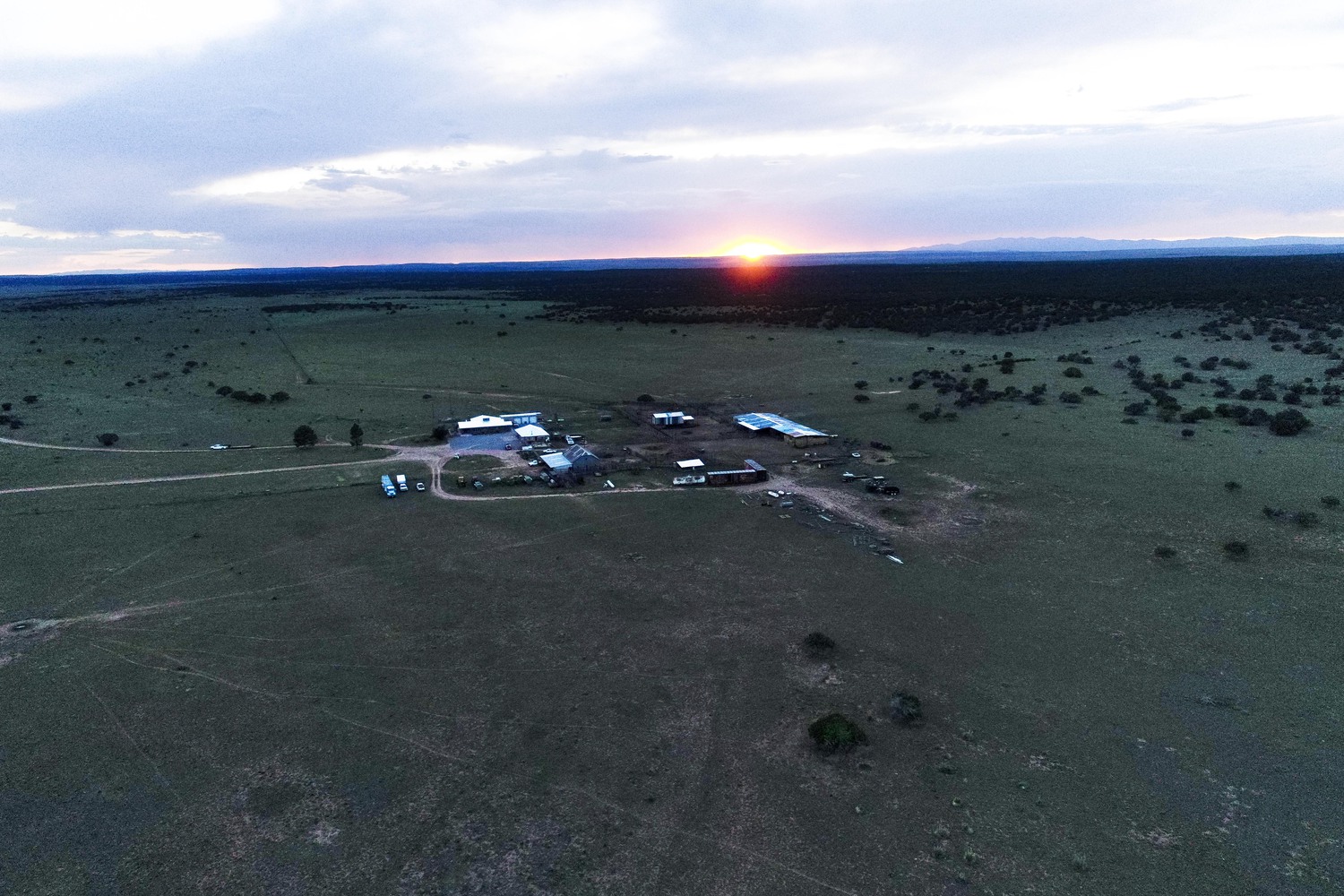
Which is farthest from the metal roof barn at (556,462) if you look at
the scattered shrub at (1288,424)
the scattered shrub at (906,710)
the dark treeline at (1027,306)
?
the dark treeline at (1027,306)

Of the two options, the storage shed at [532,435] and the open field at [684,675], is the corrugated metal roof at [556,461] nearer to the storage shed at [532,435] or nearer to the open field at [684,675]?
the open field at [684,675]

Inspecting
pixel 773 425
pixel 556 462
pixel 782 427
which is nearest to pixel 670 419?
pixel 773 425

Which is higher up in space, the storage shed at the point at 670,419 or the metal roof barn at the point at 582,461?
the storage shed at the point at 670,419

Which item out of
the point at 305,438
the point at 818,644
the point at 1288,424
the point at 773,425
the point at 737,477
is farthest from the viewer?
the point at 773,425

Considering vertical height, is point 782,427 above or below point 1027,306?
below

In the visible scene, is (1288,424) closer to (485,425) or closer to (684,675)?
(684,675)

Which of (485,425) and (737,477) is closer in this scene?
(737,477)
